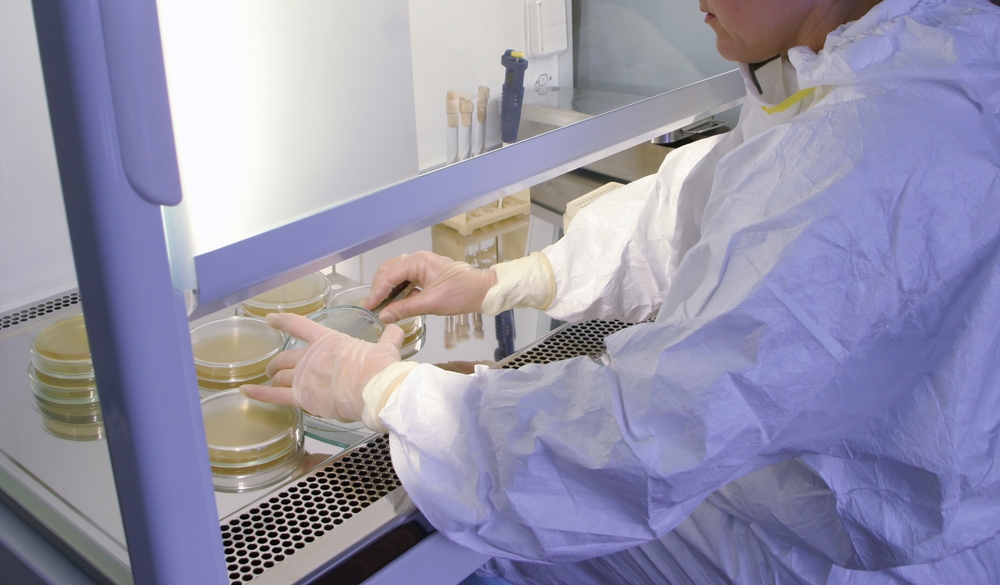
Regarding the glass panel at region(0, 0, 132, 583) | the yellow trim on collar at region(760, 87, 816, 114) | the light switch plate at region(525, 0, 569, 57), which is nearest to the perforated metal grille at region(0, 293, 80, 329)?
the glass panel at region(0, 0, 132, 583)

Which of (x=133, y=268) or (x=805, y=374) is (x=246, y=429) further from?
(x=805, y=374)

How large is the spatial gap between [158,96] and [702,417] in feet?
1.82

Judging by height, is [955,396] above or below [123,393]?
below

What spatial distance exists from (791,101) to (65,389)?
1.00 meters

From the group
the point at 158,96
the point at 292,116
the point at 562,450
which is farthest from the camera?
the point at 562,450

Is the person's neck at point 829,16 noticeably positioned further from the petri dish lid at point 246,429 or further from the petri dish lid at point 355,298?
the petri dish lid at point 246,429

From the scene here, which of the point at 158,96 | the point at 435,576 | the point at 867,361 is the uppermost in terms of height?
the point at 158,96

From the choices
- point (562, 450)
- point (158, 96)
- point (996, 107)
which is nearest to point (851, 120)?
point (996, 107)

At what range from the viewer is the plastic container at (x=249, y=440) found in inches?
34.0

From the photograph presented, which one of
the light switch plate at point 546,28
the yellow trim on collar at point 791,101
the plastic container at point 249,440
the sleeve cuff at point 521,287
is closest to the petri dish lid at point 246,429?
the plastic container at point 249,440

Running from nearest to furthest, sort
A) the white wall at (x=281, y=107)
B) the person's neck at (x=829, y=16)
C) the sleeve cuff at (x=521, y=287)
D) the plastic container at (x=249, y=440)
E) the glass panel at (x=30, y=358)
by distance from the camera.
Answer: the white wall at (x=281, y=107), the glass panel at (x=30, y=358), the plastic container at (x=249, y=440), the person's neck at (x=829, y=16), the sleeve cuff at (x=521, y=287)

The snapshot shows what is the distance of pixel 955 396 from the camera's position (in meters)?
0.83

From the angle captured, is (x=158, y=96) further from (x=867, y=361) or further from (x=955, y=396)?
(x=955, y=396)

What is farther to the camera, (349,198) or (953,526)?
(953,526)
